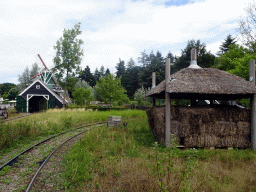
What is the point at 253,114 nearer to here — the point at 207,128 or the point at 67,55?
the point at 207,128

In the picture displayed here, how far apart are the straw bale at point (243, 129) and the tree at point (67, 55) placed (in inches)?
1136

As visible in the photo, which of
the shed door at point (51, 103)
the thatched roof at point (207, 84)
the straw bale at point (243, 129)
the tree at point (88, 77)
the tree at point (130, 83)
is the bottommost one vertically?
the straw bale at point (243, 129)

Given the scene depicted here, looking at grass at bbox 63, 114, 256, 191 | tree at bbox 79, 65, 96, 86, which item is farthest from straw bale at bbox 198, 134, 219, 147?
tree at bbox 79, 65, 96, 86

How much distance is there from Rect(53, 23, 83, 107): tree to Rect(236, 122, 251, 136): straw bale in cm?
2887

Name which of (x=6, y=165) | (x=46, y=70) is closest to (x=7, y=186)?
(x=6, y=165)

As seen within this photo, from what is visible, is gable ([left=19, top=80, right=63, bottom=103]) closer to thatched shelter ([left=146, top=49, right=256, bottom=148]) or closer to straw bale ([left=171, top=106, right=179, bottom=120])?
straw bale ([left=171, top=106, right=179, bottom=120])

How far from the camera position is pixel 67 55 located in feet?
103

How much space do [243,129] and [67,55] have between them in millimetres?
29346

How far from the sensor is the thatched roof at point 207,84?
784cm

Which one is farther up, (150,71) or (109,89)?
(150,71)

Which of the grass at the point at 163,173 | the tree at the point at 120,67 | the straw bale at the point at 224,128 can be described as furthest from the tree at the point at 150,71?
the grass at the point at 163,173

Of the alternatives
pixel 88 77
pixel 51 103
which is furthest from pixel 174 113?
pixel 88 77

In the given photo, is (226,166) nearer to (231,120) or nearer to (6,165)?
(231,120)

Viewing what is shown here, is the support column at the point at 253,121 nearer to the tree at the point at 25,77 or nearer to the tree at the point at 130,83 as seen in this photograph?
the tree at the point at 130,83
